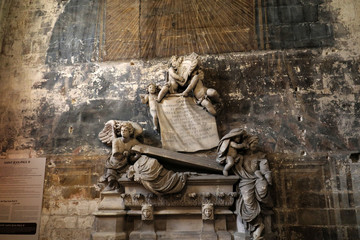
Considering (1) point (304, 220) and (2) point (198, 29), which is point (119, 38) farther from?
(1) point (304, 220)

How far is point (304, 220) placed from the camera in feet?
16.2

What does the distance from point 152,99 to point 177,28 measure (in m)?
1.46

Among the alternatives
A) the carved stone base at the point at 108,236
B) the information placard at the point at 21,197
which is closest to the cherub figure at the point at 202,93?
the carved stone base at the point at 108,236

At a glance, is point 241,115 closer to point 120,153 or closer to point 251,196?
point 251,196

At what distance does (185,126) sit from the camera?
5.42 meters

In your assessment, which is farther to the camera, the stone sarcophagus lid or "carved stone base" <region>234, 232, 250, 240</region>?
the stone sarcophagus lid

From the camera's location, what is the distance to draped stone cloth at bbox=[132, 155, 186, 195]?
4.73m

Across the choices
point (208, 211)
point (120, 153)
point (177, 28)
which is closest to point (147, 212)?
point (208, 211)

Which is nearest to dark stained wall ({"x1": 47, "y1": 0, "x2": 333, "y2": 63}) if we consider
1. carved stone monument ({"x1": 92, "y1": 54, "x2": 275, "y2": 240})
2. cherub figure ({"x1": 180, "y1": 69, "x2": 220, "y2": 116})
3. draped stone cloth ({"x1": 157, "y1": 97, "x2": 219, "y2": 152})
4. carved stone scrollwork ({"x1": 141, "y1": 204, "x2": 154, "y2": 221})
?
cherub figure ({"x1": 180, "y1": 69, "x2": 220, "y2": 116})

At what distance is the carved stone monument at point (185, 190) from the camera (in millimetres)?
4680

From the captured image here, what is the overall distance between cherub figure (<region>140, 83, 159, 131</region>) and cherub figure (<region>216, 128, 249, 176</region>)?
1121 mm

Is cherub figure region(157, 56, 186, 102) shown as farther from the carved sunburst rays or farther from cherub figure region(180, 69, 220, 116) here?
the carved sunburst rays

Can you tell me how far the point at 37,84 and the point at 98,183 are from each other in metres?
2.19

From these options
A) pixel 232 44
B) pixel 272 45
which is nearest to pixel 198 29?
pixel 232 44
